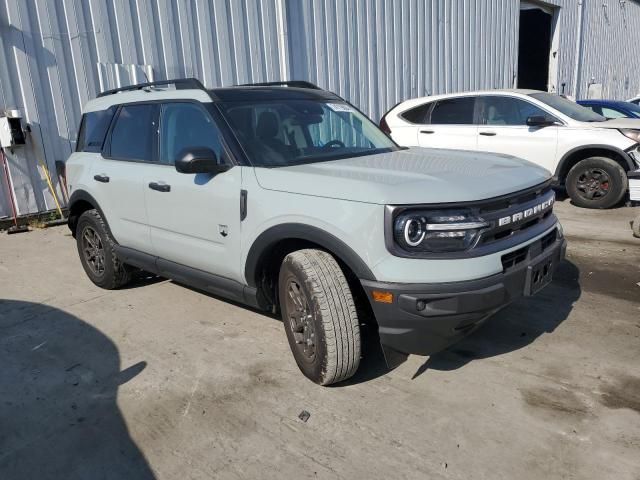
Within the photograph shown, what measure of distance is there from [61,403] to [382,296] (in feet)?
6.58

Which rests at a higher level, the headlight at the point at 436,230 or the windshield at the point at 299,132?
the windshield at the point at 299,132

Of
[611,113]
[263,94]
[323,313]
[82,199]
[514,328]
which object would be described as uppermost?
[263,94]

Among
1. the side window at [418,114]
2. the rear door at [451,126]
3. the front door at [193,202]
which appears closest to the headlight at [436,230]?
the front door at [193,202]

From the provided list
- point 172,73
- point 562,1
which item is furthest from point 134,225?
point 562,1

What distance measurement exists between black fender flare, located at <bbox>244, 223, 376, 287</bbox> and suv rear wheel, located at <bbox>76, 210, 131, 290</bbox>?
195 centimetres

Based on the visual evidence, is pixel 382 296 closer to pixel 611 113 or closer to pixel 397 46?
pixel 611 113

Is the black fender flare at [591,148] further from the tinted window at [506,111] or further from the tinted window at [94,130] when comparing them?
the tinted window at [94,130]

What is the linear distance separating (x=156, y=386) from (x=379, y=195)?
5.96 feet

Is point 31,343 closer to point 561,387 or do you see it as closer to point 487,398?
point 487,398

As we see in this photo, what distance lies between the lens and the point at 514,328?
12.5 ft

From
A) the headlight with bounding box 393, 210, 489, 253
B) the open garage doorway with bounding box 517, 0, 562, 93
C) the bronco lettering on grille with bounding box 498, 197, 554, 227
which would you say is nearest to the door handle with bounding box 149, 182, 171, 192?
the headlight with bounding box 393, 210, 489, 253

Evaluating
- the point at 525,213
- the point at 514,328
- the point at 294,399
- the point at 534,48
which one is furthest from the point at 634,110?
the point at 534,48

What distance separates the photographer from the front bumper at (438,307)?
8.51ft

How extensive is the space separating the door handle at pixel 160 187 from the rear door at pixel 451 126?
562 centimetres
